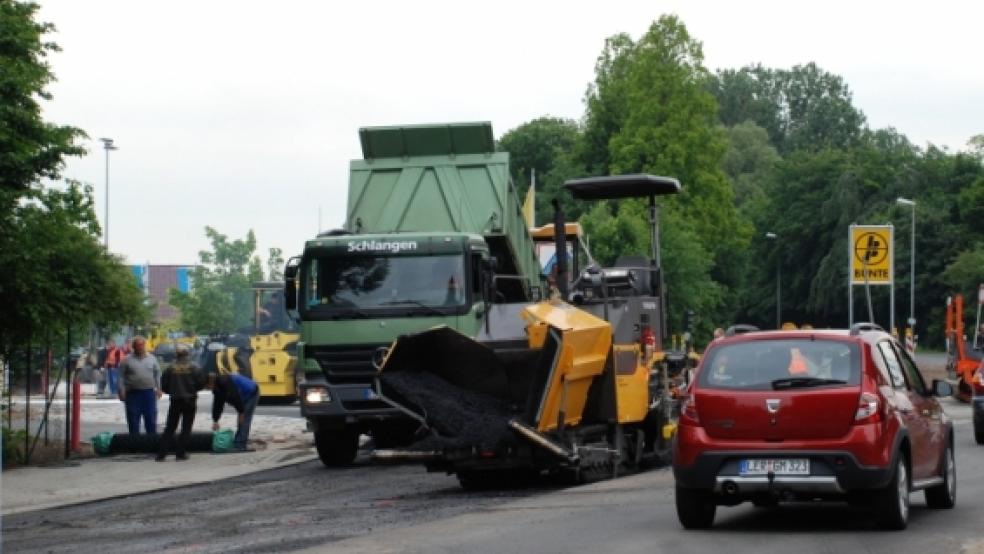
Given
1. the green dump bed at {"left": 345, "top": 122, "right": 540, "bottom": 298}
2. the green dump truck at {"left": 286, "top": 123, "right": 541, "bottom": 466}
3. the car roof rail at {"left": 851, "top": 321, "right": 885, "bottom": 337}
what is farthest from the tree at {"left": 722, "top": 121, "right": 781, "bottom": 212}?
the car roof rail at {"left": 851, "top": 321, "right": 885, "bottom": 337}

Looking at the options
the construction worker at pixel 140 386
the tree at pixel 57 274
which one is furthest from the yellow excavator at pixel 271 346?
the tree at pixel 57 274

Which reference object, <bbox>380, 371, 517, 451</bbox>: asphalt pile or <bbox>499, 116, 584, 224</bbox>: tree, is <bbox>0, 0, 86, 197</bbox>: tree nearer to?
<bbox>380, 371, 517, 451</bbox>: asphalt pile

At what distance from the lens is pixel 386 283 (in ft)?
73.6

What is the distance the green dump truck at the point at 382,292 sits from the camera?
72.7 feet

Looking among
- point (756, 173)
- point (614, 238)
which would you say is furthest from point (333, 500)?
point (756, 173)

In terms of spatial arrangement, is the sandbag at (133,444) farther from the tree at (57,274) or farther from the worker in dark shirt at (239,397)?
the tree at (57,274)

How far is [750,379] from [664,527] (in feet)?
4.73

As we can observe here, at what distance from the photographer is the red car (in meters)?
13.4

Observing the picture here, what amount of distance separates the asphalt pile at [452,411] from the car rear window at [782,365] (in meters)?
4.84

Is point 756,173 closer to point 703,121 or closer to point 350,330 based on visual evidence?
point 703,121

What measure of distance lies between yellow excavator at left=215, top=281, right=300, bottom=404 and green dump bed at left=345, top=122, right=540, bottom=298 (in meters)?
20.5

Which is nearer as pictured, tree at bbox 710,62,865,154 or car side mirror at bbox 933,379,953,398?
car side mirror at bbox 933,379,953,398

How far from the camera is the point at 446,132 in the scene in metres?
24.8

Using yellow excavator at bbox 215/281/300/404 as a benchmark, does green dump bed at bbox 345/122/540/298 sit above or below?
above
